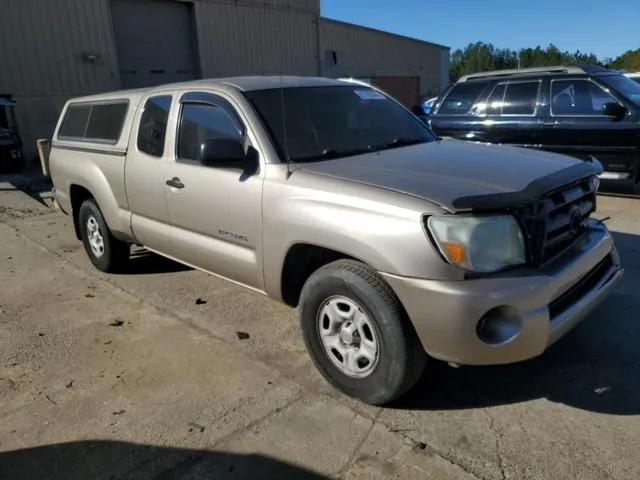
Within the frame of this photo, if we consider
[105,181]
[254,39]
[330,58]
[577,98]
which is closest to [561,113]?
[577,98]

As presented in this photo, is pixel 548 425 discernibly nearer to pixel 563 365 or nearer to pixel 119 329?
pixel 563 365

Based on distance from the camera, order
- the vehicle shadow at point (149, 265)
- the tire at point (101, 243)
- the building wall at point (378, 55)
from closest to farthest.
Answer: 1. the tire at point (101, 243)
2. the vehicle shadow at point (149, 265)
3. the building wall at point (378, 55)

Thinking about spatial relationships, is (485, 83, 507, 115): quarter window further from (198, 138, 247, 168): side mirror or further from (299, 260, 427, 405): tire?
(299, 260, 427, 405): tire

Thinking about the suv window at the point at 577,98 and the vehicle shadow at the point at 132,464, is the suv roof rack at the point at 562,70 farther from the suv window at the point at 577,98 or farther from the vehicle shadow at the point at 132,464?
the vehicle shadow at the point at 132,464

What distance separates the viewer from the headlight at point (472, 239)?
2539mm

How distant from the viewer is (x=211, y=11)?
18.9m

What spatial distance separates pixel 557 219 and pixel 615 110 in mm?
5402

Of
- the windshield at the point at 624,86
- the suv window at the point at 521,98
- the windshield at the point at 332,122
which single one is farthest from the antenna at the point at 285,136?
the windshield at the point at 624,86

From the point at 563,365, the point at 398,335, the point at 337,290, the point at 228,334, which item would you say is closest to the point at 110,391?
the point at 228,334

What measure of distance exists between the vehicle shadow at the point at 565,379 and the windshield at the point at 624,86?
15.8 feet

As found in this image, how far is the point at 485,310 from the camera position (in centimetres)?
251

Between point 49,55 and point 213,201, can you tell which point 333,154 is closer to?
point 213,201

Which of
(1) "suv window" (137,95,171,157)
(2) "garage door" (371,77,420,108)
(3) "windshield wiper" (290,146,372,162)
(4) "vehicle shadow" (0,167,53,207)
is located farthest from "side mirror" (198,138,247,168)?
(2) "garage door" (371,77,420,108)

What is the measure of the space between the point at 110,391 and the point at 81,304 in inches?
66.6
